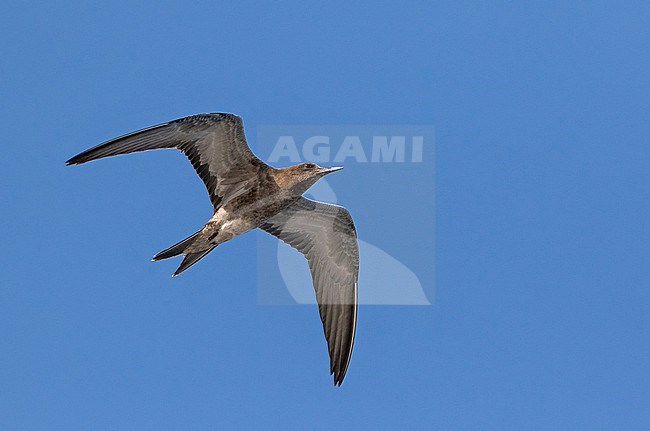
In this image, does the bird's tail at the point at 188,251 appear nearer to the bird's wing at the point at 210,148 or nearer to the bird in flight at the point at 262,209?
the bird in flight at the point at 262,209

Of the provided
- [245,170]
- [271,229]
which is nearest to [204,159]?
[245,170]

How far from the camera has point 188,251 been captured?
20.6m

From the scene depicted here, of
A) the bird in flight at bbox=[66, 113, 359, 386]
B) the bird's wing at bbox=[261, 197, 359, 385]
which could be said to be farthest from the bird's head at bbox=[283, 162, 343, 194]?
the bird's wing at bbox=[261, 197, 359, 385]

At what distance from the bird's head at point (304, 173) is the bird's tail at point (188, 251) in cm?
184

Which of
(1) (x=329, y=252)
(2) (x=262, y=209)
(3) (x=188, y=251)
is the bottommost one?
(3) (x=188, y=251)

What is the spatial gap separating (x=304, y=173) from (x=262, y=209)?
101 cm

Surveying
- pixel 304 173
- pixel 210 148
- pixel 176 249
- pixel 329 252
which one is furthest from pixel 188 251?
pixel 329 252

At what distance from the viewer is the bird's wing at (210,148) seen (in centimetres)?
1983

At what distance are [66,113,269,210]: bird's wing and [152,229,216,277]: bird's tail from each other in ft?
2.57

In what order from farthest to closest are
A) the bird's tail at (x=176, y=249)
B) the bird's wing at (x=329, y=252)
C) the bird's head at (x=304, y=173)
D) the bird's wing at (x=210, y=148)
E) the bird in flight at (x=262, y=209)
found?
1. the bird's wing at (x=329, y=252)
2. the bird's head at (x=304, y=173)
3. the bird's tail at (x=176, y=249)
4. the bird in flight at (x=262, y=209)
5. the bird's wing at (x=210, y=148)

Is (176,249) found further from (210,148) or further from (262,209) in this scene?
(210,148)

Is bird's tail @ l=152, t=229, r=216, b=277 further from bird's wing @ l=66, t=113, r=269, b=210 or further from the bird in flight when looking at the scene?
bird's wing @ l=66, t=113, r=269, b=210

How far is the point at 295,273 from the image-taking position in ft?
74.5

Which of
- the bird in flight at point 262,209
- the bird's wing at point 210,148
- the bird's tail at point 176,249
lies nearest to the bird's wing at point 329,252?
the bird in flight at point 262,209
